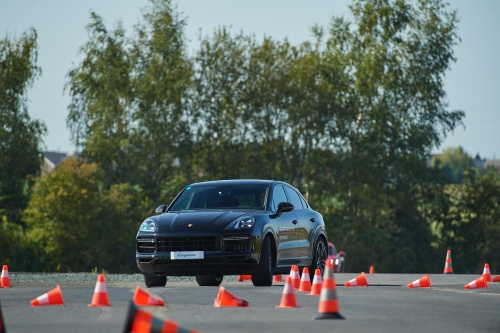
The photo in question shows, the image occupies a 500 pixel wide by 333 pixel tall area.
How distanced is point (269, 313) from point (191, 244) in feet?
16.6

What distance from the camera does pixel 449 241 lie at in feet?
204

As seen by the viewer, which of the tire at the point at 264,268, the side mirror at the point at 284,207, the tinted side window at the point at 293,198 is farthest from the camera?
the tinted side window at the point at 293,198

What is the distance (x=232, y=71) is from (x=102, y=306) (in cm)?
4894

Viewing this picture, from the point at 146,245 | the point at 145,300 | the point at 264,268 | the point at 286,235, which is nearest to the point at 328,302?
the point at 145,300

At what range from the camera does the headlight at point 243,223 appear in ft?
53.7

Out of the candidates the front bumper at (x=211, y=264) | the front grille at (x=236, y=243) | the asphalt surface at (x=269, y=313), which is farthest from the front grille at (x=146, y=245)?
the front grille at (x=236, y=243)

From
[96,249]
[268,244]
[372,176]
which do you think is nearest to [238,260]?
[268,244]

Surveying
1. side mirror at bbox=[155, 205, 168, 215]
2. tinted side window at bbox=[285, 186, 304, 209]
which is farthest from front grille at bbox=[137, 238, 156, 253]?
tinted side window at bbox=[285, 186, 304, 209]

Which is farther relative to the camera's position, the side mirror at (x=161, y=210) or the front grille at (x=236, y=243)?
the side mirror at (x=161, y=210)

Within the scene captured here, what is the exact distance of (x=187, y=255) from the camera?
53.6ft

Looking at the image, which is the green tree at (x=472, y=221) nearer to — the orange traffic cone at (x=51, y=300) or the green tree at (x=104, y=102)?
the green tree at (x=104, y=102)

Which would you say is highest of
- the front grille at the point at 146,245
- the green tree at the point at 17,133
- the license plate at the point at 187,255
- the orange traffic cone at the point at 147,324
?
the green tree at the point at 17,133

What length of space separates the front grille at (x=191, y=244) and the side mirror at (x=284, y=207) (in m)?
1.44

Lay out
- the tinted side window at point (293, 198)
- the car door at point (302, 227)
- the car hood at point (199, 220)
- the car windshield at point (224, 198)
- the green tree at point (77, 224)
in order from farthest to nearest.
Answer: the green tree at point (77, 224) → the tinted side window at point (293, 198) → the car door at point (302, 227) → the car windshield at point (224, 198) → the car hood at point (199, 220)
